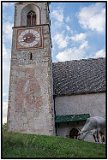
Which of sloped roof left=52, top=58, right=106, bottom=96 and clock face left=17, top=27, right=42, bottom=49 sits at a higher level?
clock face left=17, top=27, right=42, bottom=49

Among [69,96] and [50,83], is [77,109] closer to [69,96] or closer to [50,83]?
[69,96]

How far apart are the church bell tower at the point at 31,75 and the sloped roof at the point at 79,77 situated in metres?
Answer: 2.86

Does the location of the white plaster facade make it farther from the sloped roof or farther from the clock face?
the clock face

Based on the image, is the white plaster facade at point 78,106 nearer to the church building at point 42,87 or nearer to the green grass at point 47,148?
the church building at point 42,87

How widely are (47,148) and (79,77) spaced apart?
646 inches

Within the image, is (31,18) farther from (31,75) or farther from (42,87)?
(42,87)

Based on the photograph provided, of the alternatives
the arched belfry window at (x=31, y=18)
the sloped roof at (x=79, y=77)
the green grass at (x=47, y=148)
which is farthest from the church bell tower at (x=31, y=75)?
the green grass at (x=47, y=148)

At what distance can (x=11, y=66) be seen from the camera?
2778 cm

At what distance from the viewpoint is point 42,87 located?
26.4 metres

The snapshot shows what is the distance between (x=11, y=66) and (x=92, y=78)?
28.7 feet

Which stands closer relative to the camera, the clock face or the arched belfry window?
the clock face

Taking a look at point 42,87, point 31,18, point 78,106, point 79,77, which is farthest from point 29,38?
point 78,106

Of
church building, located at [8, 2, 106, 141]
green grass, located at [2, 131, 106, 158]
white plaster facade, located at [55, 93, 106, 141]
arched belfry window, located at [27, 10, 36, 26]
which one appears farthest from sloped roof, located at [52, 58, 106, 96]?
green grass, located at [2, 131, 106, 158]

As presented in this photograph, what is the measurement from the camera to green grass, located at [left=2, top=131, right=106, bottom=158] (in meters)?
13.8
